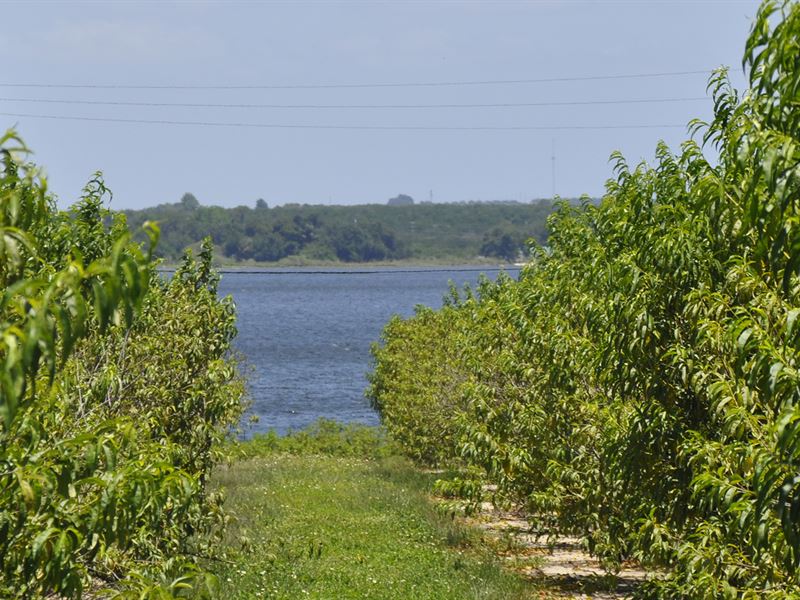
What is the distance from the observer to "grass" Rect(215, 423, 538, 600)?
17.1m

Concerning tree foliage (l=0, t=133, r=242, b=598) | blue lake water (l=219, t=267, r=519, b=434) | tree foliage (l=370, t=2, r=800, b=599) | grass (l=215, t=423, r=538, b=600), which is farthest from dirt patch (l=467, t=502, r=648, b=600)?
blue lake water (l=219, t=267, r=519, b=434)

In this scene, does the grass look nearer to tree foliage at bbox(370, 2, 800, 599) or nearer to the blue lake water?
tree foliage at bbox(370, 2, 800, 599)

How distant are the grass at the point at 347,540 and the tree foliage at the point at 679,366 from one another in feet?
6.59

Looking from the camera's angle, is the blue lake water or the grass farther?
the blue lake water

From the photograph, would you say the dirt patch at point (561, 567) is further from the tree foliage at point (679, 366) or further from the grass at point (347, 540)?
the tree foliage at point (679, 366)

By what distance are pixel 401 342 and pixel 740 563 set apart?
3124 cm

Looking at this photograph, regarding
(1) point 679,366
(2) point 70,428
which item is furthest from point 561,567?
(2) point 70,428

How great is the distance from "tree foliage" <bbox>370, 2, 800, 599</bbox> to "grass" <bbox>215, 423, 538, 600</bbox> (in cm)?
201

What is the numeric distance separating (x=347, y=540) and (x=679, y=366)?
42.2 ft

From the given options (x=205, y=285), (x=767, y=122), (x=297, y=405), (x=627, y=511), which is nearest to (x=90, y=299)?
(x=767, y=122)

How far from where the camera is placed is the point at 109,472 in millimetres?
5633

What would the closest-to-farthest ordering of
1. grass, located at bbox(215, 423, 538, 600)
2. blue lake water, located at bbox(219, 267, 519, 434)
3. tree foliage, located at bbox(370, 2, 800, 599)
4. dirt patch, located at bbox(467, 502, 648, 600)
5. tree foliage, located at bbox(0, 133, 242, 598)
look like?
1. tree foliage, located at bbox(0, 133, 242, 598)
2. tree foliage, located at bbox(370, 2, 800, 599)
3. grass, located at bbox(215, 423, 538, 600)
4. dirt patch, located at bbox(467, 502, 648, 600)
5. blue lake water, located at bbox(219, 267, 519, 434)

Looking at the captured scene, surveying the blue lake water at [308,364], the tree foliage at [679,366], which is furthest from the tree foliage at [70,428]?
the blue lake water at [308,364]

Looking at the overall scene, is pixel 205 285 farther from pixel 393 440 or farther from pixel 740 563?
pixel 393 440
